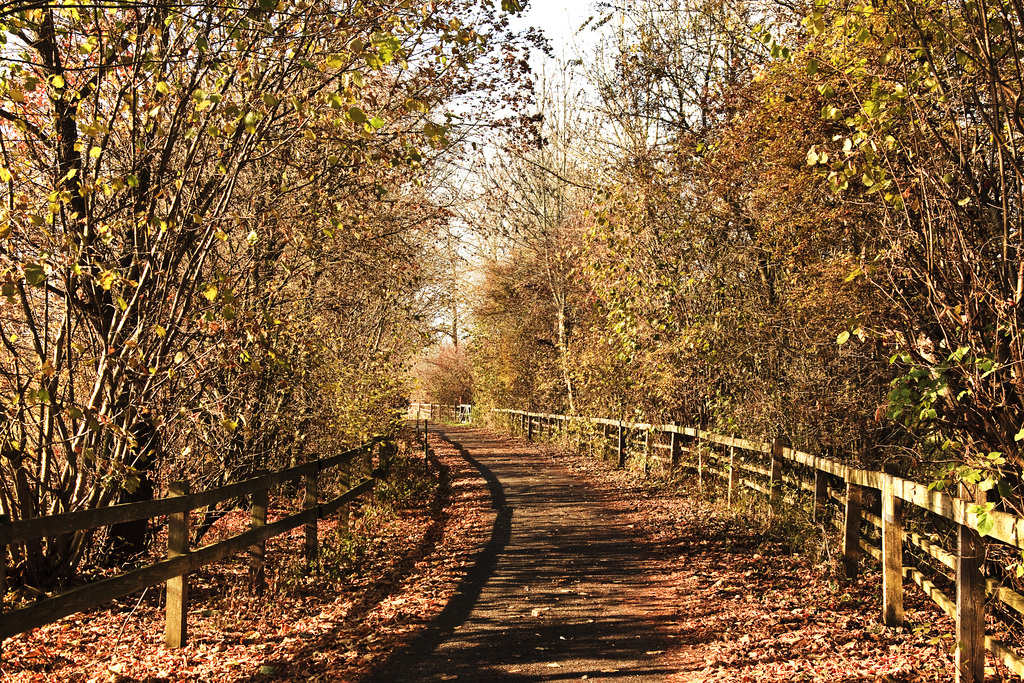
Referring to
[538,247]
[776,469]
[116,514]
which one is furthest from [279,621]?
[538,247]

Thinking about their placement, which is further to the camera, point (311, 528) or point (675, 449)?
point (675, 449)

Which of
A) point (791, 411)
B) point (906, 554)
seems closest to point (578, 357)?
point (791, 411)

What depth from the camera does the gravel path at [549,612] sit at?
19.3 feet

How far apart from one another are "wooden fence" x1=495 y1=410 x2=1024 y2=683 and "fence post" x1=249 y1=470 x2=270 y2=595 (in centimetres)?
565

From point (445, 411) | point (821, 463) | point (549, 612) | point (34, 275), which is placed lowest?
point (549, 612)

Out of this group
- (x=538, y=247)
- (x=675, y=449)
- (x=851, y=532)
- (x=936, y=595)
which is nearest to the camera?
(x=936, y=595)

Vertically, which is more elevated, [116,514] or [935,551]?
[116,514]

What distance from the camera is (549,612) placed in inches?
291

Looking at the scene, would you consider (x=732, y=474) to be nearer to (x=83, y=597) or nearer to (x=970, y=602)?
(x=970, y=602)

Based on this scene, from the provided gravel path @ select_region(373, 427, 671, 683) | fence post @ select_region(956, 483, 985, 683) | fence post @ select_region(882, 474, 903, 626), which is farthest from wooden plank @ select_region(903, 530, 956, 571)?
gravel path @ select_region(373, 427, 671, 683)

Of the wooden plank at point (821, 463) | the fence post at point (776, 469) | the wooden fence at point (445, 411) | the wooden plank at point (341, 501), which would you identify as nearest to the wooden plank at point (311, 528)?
the wooden plank at point (341, 501)

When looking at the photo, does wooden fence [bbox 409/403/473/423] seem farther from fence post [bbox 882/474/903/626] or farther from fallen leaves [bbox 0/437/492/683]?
fence post [bbox 882/474/903/626]

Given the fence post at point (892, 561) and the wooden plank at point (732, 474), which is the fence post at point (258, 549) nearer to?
the fence post at point (892, 561)

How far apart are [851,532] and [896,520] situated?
127 cm
